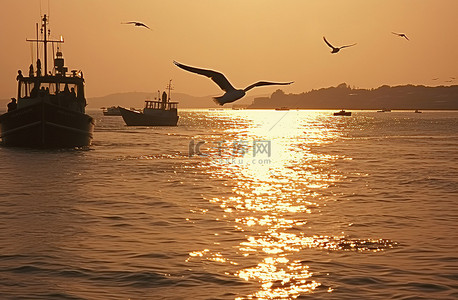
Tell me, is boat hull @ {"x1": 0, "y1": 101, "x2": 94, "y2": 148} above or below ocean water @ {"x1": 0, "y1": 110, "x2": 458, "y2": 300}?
above

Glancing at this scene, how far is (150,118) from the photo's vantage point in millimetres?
107062

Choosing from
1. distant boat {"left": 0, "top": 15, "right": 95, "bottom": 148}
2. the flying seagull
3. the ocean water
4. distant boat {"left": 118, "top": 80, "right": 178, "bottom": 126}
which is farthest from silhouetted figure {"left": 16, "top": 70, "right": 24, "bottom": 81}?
distant boat {"left": 118, "top": 80, "right": 178, "bottom": 126}

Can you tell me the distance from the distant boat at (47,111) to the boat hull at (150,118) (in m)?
63.8

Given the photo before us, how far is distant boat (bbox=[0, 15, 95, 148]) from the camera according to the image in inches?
1567

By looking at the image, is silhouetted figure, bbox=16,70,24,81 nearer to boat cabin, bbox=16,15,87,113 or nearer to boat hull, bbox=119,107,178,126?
boat cabin, bbox=16,15,87,113

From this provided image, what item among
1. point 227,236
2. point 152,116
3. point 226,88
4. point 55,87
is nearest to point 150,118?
point 152,116

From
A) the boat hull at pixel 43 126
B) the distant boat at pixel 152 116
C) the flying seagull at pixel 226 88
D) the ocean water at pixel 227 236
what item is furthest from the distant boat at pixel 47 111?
the distant boat at pixel 152 116

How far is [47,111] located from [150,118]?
67648 millimetres

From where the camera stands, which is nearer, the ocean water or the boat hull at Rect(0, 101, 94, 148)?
the ocean water

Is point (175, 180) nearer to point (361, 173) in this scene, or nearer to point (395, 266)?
point (361, 173)

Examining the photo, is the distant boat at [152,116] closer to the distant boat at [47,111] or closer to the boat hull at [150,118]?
the boat hull at [150,118]

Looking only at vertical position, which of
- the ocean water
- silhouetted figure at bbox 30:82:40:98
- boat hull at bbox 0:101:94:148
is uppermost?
silhouetted figure at bbox 30:82:40:98

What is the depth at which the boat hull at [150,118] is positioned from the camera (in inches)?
4218

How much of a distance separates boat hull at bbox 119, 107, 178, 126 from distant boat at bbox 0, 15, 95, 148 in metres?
63.8
